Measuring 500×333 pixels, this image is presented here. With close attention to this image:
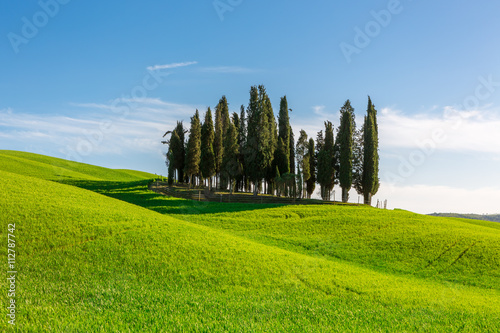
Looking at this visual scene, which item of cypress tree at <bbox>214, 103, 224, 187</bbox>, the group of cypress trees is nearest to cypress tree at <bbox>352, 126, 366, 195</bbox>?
the group of cypress trees

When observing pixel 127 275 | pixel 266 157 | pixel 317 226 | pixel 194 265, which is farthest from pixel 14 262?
pixel 266 157

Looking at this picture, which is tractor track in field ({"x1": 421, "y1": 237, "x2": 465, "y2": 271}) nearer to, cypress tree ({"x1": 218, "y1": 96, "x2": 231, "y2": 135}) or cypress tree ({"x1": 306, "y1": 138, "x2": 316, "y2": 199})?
cypress tree ({"x1": 306, "y1": 138, "x2": 316, "y2": 199})

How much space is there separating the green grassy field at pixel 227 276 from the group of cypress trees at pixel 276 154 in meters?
23.0

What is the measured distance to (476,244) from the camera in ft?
91.3

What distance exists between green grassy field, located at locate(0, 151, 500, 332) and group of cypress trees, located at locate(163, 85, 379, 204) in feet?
75.6

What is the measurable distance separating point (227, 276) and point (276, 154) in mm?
→ 44243

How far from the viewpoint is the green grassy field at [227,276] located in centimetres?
1138

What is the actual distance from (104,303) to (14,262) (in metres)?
6.91

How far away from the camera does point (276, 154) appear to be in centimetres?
5884

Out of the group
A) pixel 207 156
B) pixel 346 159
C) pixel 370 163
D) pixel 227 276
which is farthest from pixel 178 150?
pixel 227 276

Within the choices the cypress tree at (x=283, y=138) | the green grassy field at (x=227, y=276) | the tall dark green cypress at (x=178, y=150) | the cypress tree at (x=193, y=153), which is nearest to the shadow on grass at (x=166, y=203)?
the green grassy field at (x=227, y=276)

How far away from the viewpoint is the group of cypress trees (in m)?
54.0

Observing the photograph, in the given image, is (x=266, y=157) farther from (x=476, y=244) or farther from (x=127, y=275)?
(x=127, y=275)

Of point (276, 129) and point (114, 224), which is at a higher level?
point (276, 129)
